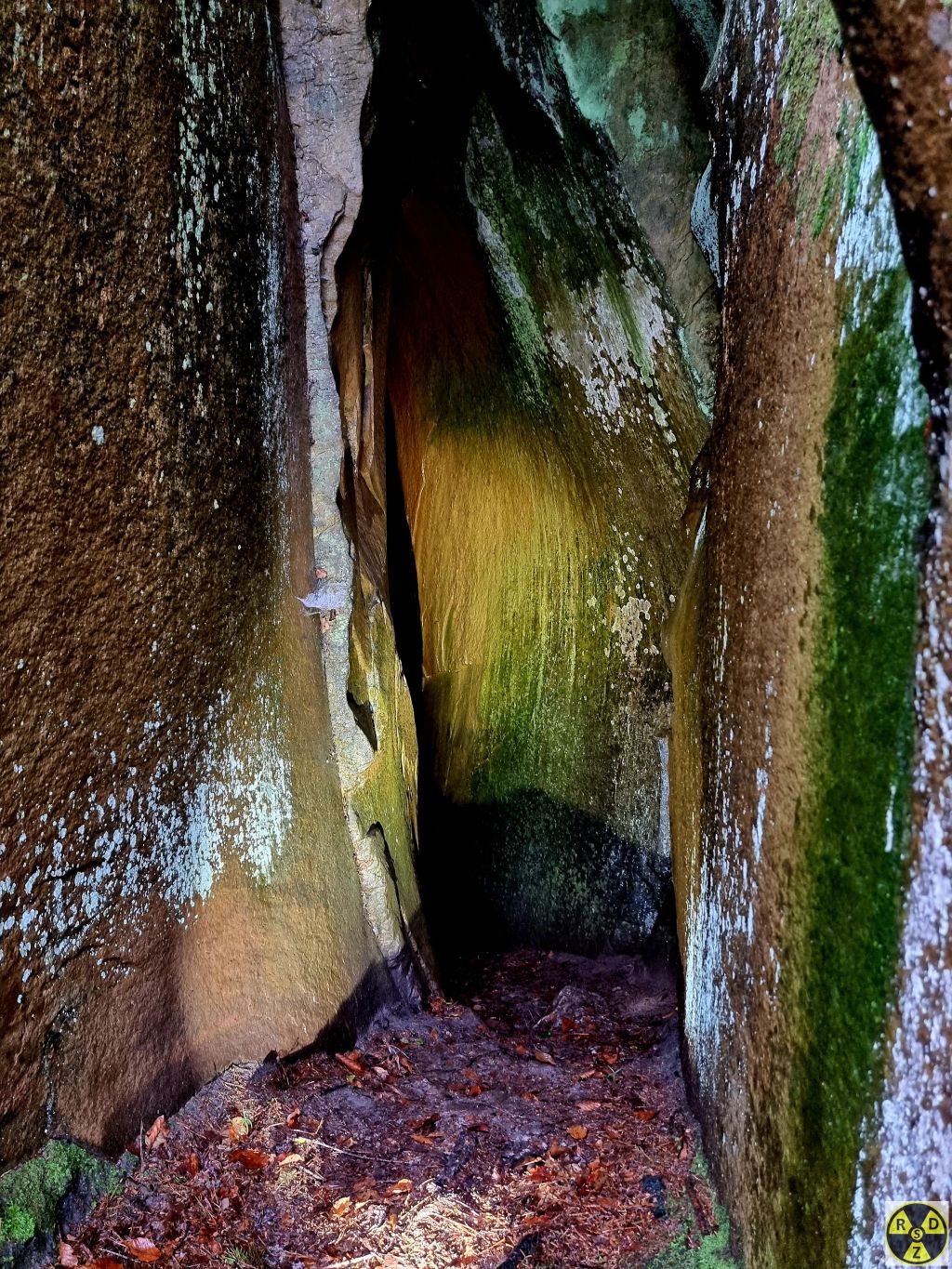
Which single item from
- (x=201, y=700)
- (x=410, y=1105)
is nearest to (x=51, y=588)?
(x=201, y=700)

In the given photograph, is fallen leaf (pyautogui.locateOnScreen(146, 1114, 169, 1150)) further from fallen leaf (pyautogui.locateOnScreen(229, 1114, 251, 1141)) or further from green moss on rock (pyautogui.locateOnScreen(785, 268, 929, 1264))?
green moss on rock (pyautogui.locateOnScreen(785, 268, 929, 1264))

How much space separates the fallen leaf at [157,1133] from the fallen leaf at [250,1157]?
0.70 ft

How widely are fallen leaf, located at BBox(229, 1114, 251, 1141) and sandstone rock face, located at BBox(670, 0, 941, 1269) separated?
1439 millimetres

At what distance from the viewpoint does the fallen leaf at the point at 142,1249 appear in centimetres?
214

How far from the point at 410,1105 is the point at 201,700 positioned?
1.68 m

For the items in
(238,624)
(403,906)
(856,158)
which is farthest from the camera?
(403,906)

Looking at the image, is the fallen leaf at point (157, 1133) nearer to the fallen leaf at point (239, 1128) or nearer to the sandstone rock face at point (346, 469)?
the fallen leaf at point (239, 1128)

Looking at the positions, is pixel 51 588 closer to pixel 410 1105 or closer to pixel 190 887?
pixel 190 887

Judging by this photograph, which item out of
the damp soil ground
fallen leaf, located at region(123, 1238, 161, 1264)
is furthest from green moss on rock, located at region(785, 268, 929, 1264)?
fallen leaf, located at region(123, 1238, 161, 1264)

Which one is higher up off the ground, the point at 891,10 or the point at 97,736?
the point at 891,10

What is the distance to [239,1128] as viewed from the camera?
2732 millimetres

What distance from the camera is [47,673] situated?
83.6 inches

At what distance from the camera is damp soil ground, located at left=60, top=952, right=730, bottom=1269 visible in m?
2.30

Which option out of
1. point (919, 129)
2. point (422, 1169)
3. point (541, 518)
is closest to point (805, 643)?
point (919, 129)
